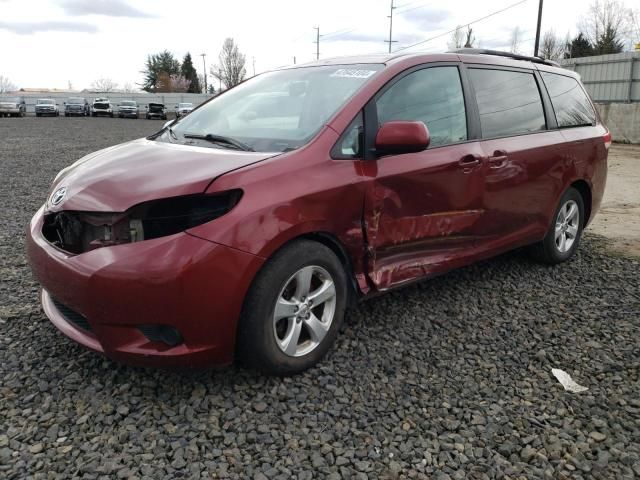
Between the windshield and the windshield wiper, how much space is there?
0.02 m

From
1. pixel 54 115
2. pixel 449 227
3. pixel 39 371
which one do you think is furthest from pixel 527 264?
pixel 54 115

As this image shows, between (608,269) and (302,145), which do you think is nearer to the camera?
(302,145)

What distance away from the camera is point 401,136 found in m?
3.01

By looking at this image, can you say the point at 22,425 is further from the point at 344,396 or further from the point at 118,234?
the point at 344,396

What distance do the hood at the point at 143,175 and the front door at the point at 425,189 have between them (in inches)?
30.0

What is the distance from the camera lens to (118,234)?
2.55 metres

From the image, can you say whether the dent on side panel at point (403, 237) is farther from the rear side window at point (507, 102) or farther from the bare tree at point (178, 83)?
the bare tree at point (178, 83)

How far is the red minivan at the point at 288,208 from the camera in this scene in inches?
98.8

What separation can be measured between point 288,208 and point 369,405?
1031 millimetres

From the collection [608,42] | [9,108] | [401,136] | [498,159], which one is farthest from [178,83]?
[401,136]

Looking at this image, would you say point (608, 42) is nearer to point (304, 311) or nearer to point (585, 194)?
point (585, 194)

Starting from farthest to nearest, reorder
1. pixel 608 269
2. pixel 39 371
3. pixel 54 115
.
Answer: pixel 54 115, pixel 608 269, pixel 39 371

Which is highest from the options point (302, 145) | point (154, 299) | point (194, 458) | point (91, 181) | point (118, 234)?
point (302, 145)

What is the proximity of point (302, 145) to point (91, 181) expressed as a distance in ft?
3.54
